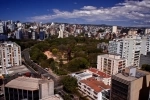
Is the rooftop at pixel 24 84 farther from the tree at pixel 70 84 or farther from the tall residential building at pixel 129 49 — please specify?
the tall residential building at pixel 129 49

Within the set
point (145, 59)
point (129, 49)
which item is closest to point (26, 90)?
Answer: point (129, 49)

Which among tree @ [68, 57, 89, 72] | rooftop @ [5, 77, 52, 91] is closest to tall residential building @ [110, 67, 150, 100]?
rooftop @ [5, 77, 52, 91]

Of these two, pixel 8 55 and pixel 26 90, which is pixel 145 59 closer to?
pixel 26 90

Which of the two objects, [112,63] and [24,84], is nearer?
[24,84]

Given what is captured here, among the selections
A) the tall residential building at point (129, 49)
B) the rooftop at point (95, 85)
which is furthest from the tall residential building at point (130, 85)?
the tall residential building at point (129, 49)

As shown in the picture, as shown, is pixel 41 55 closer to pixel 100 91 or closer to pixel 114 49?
pixel 114 49

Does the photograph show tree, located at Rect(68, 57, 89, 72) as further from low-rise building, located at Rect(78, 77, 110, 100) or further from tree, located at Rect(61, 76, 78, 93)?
tree, located at Rect(61, 76, 78, 93)
